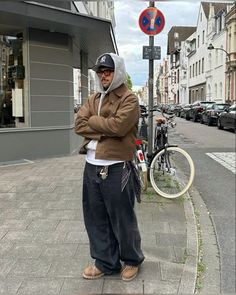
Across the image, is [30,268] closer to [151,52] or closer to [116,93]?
[116,93]

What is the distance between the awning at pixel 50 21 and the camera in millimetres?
8406

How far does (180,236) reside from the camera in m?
4.73

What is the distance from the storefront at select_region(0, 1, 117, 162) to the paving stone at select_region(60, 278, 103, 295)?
20.7 ft

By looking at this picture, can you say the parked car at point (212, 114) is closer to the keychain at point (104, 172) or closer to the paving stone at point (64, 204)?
the paving stone at point (64, 204)

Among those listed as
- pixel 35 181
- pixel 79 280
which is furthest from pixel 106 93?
pixel 35 181

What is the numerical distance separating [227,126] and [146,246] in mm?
17480

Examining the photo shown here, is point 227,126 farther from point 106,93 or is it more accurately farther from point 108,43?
point 106,93

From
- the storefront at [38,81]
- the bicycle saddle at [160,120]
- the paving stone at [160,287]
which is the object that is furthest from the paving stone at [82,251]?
the storefront at [38,81]

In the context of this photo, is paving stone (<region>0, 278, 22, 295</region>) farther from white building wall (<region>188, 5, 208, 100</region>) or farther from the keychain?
white building wall (<region>188, 5, 208, 100</region>)

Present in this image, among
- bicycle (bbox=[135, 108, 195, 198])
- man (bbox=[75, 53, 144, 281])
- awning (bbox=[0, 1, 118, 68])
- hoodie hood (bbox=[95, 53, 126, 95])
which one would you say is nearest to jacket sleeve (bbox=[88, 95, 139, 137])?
man (bbox=[75, 53, 144, 281])

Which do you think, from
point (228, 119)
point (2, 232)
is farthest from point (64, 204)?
point (228, 119)

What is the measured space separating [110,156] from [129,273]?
3.41 ft

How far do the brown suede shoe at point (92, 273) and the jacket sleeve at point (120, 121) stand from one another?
3.90 feet

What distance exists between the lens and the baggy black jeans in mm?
3320
